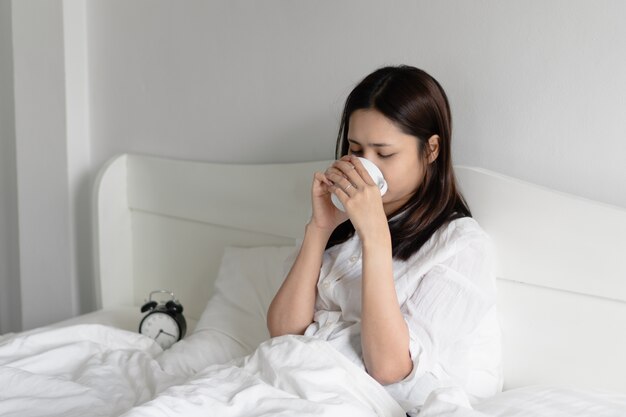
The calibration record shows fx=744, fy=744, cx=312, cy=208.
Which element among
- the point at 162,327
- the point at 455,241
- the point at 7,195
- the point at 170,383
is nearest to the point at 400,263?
the point at 455,241

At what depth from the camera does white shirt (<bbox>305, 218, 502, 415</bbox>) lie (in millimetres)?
1183

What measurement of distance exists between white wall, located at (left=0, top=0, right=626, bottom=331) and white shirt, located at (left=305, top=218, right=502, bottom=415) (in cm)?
22

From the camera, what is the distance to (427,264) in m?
1.22

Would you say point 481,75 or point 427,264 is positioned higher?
point 481,75

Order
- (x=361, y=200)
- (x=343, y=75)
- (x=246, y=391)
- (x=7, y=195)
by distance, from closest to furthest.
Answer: (x=246, y=391) < (x=361, y=200) < (x=343, y=75) < (x=7, y=195)

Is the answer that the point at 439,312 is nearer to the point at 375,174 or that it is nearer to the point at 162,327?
the point at 375,174

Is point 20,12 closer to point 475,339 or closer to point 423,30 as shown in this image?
point 423,30

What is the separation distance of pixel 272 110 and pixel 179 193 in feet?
1.19

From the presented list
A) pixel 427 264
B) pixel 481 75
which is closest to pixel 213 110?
pixel 481 75

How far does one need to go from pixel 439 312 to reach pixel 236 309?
2.01 feet

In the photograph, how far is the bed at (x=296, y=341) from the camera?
1.11m

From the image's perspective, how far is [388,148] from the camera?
4.13ft

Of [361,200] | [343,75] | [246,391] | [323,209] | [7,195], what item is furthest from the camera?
[7,195]

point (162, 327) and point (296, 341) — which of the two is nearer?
point (296, 341)
